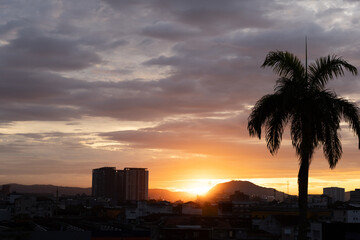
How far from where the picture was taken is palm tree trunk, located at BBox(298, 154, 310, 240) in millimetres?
13523

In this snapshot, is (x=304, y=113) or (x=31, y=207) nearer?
(x=304, y=113)

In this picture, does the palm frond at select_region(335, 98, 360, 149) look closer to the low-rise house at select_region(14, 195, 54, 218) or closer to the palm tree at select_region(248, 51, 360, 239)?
the palm tree at select_region(248, 51, 360, 239)

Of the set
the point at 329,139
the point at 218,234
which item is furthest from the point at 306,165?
the point at 218,234

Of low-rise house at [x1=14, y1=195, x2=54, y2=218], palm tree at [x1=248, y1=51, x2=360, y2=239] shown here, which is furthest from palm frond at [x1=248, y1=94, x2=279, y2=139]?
low-rise house at [x1=14, y1=195, x2=54, y2=218]

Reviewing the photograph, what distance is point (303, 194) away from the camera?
44.5ft

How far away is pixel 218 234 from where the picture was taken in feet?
286

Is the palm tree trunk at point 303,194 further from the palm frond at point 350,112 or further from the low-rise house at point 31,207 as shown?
the low-rise house at point 31,207

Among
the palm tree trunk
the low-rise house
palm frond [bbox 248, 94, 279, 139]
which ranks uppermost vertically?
palm frond [bbox 248, 94, 279, 139]

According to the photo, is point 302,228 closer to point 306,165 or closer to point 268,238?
A: point 306,165

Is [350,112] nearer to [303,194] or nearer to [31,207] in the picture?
[303,194]

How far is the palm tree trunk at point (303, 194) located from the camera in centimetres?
1352

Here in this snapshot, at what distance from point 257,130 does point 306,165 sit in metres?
1.66

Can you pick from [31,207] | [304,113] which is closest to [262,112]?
[304,113]

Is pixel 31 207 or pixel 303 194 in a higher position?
pixel 303 194
